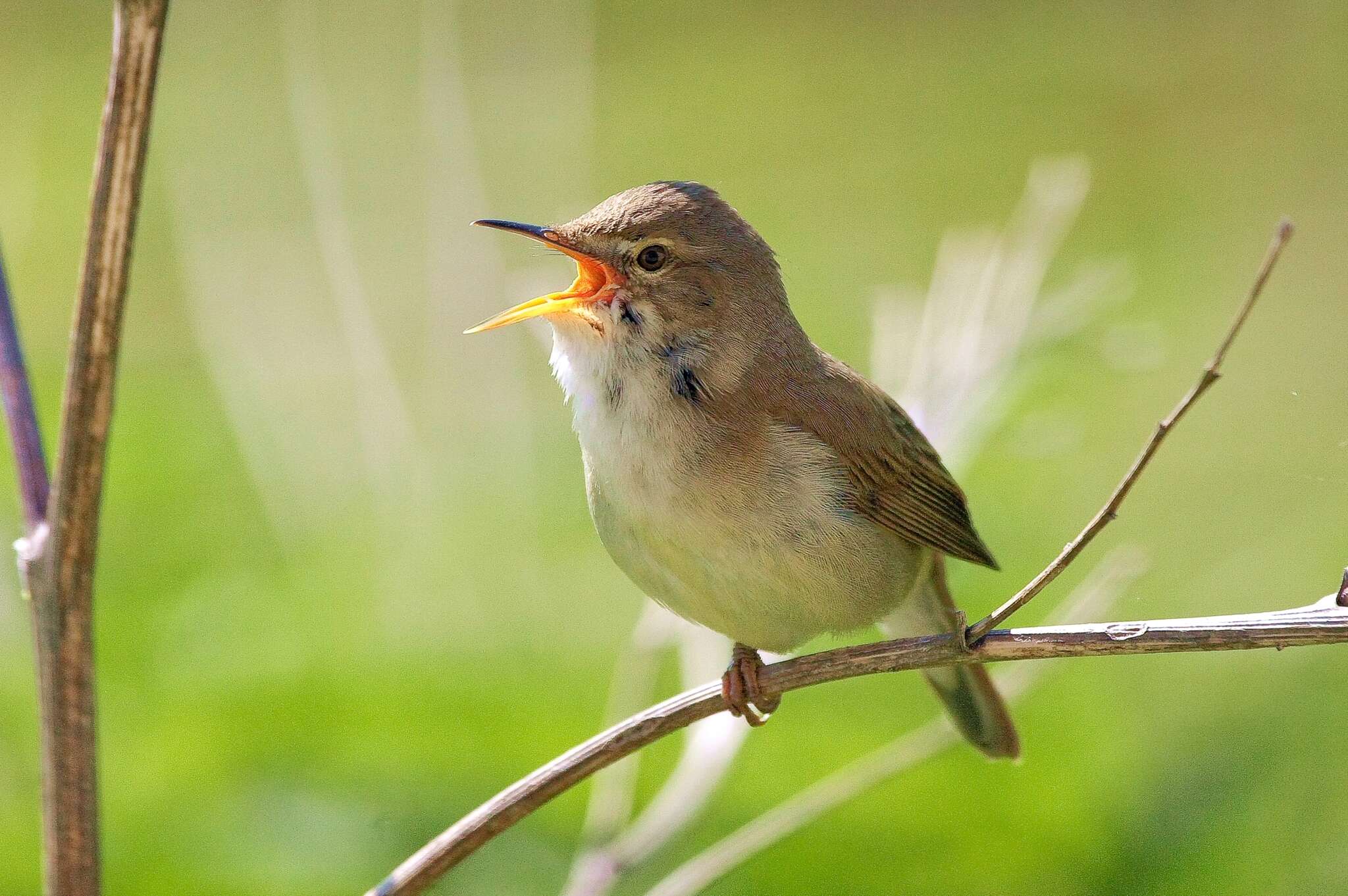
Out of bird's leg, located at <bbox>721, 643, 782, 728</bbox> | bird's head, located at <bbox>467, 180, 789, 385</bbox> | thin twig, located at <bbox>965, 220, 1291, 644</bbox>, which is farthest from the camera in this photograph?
bird's head, located at <bbox>467, 180, 789, 385</bbox>

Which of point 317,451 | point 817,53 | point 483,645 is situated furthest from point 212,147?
point 483,645

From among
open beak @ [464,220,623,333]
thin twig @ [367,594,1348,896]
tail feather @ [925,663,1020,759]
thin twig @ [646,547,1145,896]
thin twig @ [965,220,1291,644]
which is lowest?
tail feather @ [925,663,1020,759]

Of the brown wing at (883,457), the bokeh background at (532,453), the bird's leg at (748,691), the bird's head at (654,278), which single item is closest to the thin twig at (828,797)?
the bird's leg at (748,691)

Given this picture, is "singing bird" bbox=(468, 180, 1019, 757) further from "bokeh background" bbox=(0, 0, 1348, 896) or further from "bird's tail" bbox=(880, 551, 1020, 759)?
"bokeh background" bbox=(0, 0, 1348, 896)

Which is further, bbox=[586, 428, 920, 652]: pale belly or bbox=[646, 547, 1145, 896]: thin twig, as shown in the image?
bbox=[586, 428, 920, 652]: pale belly

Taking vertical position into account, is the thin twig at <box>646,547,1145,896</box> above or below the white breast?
below

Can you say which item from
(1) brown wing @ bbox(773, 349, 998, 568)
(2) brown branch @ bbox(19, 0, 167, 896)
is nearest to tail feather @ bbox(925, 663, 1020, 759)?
(1) brown wing @ bbox(773, 349, 998, 568)

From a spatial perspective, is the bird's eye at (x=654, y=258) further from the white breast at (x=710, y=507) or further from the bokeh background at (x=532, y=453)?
the bokeh background at (x=532, y=453)

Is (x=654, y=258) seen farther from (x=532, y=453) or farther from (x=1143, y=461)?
(x=532, y=453)
